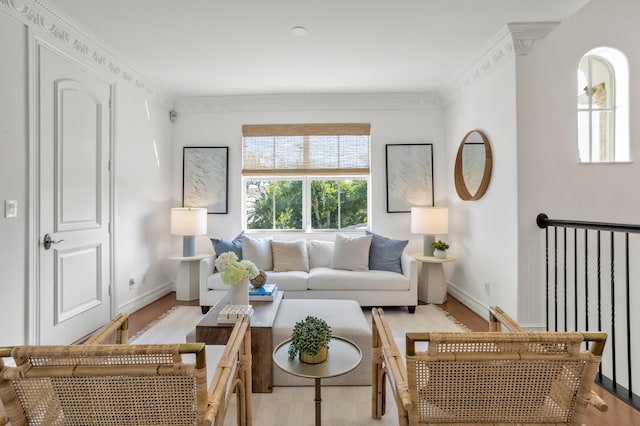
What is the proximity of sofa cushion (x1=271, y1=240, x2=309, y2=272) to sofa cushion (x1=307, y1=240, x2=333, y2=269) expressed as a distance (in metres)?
0.10

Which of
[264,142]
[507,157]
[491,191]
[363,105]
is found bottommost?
[491,191]

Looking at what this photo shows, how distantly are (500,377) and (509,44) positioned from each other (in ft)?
9.40

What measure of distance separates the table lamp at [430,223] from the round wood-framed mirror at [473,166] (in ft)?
1.01

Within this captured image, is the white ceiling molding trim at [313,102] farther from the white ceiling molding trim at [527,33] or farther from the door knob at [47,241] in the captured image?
the door knob at [47,241]

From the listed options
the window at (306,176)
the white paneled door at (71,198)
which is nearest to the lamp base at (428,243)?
the window at (306,176)

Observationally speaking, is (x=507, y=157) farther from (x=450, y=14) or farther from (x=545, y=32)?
(x=450, y=14)

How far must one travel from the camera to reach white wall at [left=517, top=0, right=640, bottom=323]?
3012 millimetres

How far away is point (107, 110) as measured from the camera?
11.3 feet

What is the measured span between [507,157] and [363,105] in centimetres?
211

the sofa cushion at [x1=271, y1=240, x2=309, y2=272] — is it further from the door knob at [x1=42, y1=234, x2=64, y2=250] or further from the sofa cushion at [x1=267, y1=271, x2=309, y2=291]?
the door knob at [x1=42, y1=234, x2=64, y2=250]

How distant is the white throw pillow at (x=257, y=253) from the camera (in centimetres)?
409

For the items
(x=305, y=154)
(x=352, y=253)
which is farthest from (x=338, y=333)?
(x=305, y=154)

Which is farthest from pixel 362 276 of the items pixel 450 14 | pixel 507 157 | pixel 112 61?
pixel 112 61

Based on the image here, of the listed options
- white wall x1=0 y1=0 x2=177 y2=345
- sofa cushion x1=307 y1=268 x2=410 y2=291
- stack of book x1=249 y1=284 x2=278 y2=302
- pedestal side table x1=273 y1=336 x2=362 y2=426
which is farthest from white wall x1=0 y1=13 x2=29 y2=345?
sofa cushion x1=307 y1=268 x2=410 y2=291
